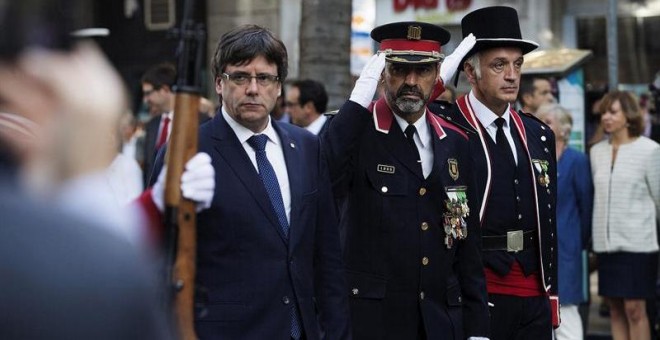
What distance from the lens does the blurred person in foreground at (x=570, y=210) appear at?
9422 mm

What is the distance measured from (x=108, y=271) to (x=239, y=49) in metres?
3.04

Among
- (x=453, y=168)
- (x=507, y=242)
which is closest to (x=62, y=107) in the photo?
(x=453, y=168)

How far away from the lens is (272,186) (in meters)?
4.66

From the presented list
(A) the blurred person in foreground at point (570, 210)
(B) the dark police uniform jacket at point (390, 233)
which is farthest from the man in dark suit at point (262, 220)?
(A) the blurred person in foreground at point (570, 210)

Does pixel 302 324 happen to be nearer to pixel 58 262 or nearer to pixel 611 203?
pixel 58 262

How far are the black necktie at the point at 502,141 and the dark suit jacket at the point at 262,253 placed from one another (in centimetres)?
169

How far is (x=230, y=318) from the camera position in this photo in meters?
4.46

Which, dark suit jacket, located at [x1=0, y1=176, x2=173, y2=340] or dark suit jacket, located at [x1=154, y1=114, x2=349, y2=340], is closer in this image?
dark suit jacket, located at [x1=0, y1=176, x2=173, y2=340]

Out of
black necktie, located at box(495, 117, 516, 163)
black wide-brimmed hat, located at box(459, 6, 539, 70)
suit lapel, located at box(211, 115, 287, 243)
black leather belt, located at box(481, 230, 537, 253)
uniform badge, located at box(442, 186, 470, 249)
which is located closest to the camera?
suit lapel, located at box(211, 115, 287, 243)

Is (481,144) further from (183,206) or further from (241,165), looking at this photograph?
(183,206)

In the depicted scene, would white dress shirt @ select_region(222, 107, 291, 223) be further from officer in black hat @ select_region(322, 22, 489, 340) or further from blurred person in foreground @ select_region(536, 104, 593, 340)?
blurred person in foreground @ select_region(536, 104, 593, 340)

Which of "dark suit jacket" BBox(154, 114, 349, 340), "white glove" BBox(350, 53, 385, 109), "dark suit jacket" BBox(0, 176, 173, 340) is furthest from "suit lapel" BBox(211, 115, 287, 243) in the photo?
"dark suit jacket" BBox(0, 176, 173, 340)

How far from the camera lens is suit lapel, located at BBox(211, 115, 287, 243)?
4.56m

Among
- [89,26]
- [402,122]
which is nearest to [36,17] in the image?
[89,26]
